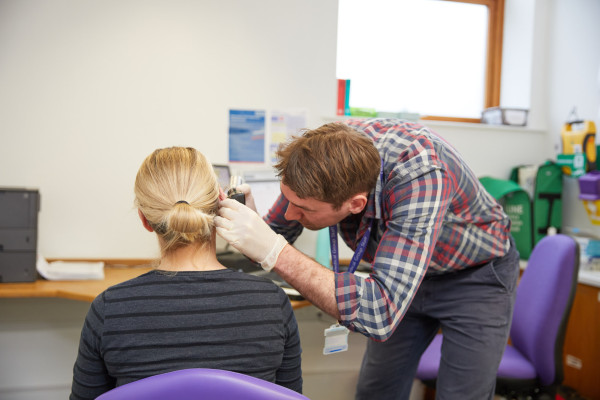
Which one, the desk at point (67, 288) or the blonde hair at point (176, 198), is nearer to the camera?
the blonde hair at point (176, 198)

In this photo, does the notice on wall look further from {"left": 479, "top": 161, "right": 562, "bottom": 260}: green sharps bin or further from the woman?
the woman

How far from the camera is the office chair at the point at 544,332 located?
170cm

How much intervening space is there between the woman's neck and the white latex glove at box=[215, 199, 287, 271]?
0.06 meters

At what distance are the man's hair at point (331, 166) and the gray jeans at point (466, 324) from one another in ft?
1.61

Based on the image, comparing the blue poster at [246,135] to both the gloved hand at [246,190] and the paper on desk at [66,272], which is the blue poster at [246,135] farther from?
the gloved hand at [246,190]

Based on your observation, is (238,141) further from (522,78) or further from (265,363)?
(522,78)

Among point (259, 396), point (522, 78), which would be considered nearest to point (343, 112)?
point (522, 78)

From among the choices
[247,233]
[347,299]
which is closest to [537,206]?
[347,299]

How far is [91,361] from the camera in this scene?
2.99 feet

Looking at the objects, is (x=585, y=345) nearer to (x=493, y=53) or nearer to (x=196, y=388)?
(x=493, y=53)

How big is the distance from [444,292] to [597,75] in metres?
2.07

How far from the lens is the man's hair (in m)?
1.09

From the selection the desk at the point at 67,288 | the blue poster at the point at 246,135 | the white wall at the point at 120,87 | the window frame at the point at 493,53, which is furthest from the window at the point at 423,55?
the desk at the point at 67,288

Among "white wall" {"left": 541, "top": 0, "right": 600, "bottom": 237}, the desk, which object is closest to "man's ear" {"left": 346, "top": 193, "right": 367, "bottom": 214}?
the desk
